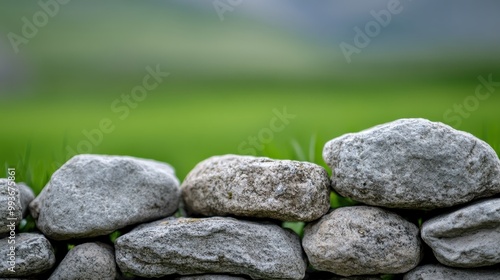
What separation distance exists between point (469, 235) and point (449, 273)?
229mm

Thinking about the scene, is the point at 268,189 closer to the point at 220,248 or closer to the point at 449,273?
the point at 220,248

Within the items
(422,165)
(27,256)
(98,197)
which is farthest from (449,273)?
(27,256)

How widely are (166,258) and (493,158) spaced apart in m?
1.55

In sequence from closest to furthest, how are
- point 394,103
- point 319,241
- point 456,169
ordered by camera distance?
point 456,169, point 319,241, point 394,103

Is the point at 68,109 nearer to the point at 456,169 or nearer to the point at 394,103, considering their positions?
the point at 394,103

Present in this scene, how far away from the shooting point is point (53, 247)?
255 cm

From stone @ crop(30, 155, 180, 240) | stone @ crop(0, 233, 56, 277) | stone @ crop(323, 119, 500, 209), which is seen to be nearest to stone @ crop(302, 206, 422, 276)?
stone @ crop(323, 119, 500, 209)

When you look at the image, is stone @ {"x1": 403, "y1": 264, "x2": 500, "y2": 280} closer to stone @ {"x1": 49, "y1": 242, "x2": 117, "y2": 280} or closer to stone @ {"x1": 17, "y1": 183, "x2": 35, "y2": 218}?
stone @ {"x1": 49, "y1": 242, "x2": 117, "y2": 280}

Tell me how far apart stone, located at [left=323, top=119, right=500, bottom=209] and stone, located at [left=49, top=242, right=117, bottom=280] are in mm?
1237

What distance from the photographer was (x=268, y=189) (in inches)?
92.5

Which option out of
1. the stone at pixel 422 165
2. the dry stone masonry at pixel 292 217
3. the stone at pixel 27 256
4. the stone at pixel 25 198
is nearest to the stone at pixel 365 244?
the dry stone masonry at pixel 292 217

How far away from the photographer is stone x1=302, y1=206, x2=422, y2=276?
89.4 inches

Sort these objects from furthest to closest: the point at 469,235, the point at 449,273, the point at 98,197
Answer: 1. the point at 98,197
2. the point at 449,273
3. the point at 469,235

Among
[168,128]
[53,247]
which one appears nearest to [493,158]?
[53,247]
